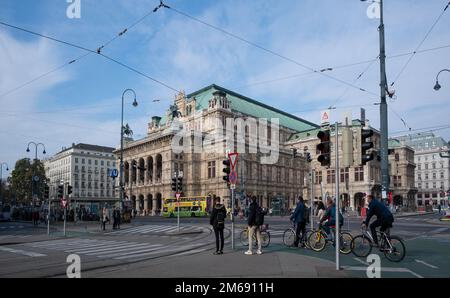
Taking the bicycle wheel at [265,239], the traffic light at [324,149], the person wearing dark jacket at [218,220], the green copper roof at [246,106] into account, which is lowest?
the bicycle wheel at [265,239]

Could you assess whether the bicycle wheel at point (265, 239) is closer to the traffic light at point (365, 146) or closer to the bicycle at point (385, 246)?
the bicycle at point (385, 246)

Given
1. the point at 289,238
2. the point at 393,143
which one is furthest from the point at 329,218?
the point at 393,143

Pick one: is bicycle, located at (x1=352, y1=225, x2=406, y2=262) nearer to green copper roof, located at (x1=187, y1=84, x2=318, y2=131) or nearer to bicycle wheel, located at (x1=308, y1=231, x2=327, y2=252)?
bicycle wheel, located at (x1=308, y1=231, x2=327, y2=252)

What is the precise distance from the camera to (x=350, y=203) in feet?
302

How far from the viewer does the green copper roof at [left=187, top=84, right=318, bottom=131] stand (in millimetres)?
89062

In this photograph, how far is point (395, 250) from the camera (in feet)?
37.6

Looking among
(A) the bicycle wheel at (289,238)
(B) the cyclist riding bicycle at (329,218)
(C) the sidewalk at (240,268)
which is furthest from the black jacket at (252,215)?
(A) the bicycle wheel at (289,238)

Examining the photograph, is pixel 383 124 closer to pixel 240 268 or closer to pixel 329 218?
pixel 329 218

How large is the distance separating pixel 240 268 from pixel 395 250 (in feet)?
15.3

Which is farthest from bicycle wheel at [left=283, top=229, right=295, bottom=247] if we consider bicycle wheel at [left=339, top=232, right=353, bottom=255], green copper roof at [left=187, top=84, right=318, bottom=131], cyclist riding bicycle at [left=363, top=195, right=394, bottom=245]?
green copper roof at [left=187, top=84, right=318, bottom=131]

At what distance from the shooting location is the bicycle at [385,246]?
11398 millimetres

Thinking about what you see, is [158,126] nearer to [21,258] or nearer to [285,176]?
[285,176]

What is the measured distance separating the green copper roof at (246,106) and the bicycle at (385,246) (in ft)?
248
